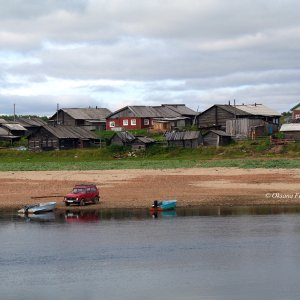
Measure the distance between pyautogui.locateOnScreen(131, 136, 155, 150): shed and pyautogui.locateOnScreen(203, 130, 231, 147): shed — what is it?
854 cm

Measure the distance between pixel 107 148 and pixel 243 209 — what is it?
5490 centimetres

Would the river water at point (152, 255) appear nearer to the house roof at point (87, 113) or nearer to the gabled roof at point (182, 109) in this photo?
the house roof at point (87, 113)

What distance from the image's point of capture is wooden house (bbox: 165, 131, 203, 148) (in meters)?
105

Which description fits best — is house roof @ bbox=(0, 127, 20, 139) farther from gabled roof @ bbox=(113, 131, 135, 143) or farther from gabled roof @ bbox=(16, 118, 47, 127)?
gabled roof @ bbox=(113, 131, 135, 143)

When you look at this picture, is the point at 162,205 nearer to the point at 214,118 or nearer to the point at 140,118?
the point at 214,118

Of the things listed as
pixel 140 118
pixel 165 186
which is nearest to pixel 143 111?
pixel 140 118

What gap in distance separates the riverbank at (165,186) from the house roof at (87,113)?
175ft

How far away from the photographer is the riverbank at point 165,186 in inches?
2279

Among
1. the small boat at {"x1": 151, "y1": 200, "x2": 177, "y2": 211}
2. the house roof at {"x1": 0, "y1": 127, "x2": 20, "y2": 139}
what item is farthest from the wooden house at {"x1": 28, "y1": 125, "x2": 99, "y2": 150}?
the small boat at {"x1": 151, "y1": 200, "x2": 177, "y2": 211}

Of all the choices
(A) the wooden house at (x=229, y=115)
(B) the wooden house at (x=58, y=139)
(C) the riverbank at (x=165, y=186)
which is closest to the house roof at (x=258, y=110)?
(A) the wooden house at (x=229, y=115)

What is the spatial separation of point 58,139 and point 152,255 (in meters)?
73.7

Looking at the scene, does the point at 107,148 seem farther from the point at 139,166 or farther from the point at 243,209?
the point at 243,209

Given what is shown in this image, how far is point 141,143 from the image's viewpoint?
4190 inches

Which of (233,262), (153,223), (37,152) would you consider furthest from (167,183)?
(37,152)
